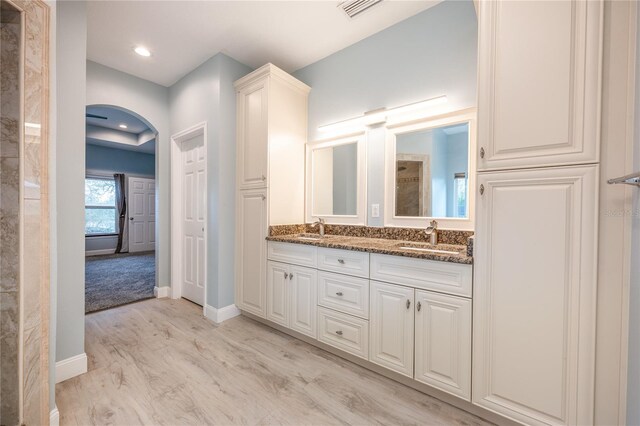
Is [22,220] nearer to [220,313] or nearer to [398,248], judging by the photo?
[220,313]

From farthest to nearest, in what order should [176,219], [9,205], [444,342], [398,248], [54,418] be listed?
1. [176,219]
2. [398,248]
3. [444,342]
4. [54,418]
5. [9,205]

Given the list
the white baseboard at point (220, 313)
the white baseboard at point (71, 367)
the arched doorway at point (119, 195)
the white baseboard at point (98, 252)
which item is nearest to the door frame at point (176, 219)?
the white baseboard at point (220, 313)

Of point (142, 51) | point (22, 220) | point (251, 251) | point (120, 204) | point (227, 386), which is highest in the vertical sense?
point (142, 51)

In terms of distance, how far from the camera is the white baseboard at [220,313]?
2734mm

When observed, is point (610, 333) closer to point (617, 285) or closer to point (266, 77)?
point (617, 285)

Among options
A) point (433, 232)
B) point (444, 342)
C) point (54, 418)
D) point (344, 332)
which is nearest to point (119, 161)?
point (54, 418)

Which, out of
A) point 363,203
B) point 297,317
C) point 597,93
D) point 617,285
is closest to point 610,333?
point 617,285

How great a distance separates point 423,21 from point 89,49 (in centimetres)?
318

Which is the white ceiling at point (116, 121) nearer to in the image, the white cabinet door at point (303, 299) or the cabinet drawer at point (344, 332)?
the white cabinet door at point (303, 299)

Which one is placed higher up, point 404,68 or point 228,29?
point 228,29

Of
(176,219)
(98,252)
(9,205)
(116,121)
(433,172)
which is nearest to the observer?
(9,205)

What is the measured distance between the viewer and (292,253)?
7.80ft

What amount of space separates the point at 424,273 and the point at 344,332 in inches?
31.5

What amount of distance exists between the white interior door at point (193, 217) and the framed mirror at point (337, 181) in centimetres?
126
